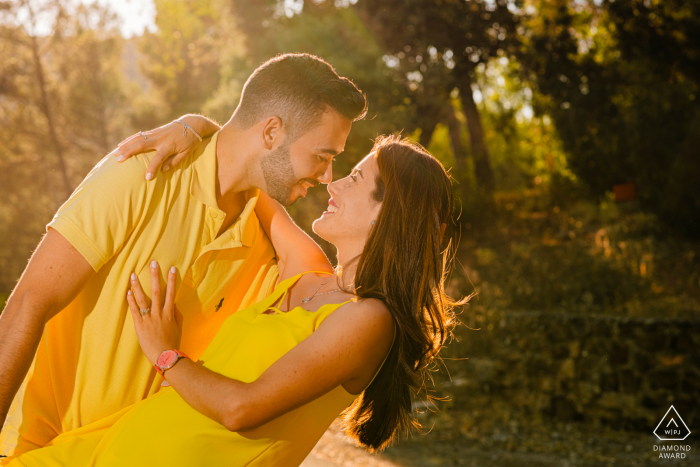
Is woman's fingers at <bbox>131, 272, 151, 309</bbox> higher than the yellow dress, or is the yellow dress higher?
woman's fingers at <bbox>131, 272, 151, 309</bbox>

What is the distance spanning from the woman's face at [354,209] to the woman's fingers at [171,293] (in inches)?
20.6

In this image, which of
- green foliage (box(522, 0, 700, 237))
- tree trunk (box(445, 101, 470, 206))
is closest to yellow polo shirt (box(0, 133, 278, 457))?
green foliage (box(522, 0, 700, 237))

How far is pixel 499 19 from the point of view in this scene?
12.5 m

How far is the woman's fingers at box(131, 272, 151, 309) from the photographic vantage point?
5.96 feet

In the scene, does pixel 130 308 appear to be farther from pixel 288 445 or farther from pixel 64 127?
pixel 64 127

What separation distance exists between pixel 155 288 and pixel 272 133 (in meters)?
0.76

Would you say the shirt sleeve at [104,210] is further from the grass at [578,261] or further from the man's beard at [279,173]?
the grass at [578,261]

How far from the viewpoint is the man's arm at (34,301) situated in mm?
1534

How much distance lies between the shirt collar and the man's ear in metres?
0.18

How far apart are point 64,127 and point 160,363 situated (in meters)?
23.2

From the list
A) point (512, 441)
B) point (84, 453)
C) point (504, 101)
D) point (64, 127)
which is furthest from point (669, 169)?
point (64, 127)

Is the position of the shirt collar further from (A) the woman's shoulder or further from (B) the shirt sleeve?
(A) the woman's shoulder

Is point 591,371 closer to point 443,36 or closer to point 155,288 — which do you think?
point 155,288

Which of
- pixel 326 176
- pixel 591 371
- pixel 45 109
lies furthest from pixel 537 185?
pixel 45 109
